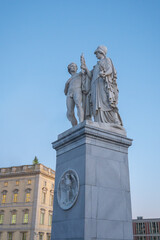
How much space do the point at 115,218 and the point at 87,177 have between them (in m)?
1.41

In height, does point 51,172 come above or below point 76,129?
above

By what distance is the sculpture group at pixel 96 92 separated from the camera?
8.67 m

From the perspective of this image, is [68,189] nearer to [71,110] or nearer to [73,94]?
[71,110]

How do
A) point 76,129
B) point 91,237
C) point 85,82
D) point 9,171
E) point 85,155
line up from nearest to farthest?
point 91,237
point 85,155
point 76,129
point 85,82
point 9,171

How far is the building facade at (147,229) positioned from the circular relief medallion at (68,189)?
9035cm

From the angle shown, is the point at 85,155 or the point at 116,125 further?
the point at 116,125

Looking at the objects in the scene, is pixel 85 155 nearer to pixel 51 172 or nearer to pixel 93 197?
pixel 93 197

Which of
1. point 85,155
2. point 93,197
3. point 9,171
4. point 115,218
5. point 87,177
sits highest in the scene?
point 9,171

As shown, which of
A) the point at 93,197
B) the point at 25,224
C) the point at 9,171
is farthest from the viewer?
the point at 9,171

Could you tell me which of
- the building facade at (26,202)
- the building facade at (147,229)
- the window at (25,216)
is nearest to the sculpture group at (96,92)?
the building facade at (26,202)

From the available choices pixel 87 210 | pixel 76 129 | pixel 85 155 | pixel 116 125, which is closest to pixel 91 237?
pixel 87 210

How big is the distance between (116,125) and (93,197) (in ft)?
8.87

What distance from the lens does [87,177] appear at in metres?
6.93

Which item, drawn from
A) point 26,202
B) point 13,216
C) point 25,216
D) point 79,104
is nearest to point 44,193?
point 26,202
